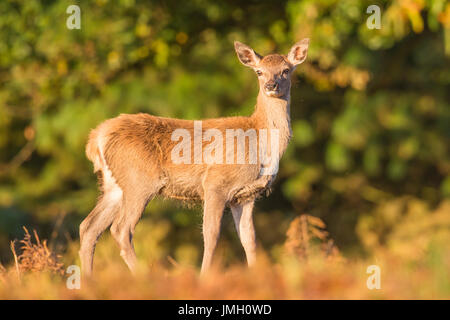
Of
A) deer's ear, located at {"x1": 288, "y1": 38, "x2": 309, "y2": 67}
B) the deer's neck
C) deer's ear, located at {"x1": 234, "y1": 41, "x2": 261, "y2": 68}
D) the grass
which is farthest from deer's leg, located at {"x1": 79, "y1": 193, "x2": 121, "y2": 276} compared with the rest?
deer's ear, located at {"x1": 288, "y1": 38, "x2": 309, "y2": 67}

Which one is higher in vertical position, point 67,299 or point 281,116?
point 281,116

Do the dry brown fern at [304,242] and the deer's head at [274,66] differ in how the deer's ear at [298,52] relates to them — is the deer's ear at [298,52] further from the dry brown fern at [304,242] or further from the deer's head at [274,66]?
the dry brown fern at [304,242]

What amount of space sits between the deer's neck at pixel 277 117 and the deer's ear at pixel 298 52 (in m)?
0.31

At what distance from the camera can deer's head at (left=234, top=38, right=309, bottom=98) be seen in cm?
586

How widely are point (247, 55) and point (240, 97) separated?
Answer: 21.4 ft

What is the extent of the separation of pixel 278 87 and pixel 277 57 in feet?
0.98

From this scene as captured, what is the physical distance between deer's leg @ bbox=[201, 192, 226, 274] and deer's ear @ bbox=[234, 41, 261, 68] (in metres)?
1.23

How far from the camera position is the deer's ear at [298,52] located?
239 inches

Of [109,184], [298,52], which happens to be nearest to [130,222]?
[109,184]

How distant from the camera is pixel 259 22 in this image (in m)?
12.0

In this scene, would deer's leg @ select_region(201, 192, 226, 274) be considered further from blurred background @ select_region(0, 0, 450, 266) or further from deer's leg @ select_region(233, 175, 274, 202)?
blurred background @ select_region(0, 0, 450, 266)
